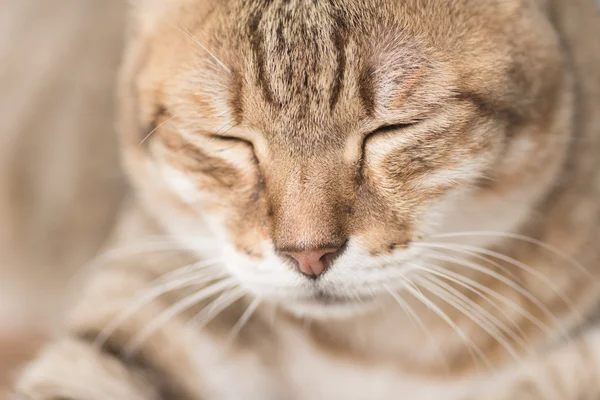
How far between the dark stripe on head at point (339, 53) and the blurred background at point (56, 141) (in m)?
0.77

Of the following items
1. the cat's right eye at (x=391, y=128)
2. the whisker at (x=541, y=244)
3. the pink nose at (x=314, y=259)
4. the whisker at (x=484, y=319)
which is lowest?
the whisker at (x=484, y=319)

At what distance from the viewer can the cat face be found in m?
0.80

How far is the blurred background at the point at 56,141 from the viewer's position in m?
1.47

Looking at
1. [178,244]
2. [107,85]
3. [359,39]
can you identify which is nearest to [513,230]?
[359,39]

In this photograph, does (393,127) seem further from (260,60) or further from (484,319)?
(484,319)

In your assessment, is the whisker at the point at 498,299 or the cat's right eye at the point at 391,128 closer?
the cat's right eye at the point at 391,128

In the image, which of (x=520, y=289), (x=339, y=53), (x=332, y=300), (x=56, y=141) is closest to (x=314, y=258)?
(x=332, y=300)

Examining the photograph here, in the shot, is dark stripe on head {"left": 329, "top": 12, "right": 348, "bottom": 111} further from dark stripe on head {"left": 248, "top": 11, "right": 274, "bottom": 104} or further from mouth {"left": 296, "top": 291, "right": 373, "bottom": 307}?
mouth {"left": 296, "top": 291, "right": 373, "bottom": 307}

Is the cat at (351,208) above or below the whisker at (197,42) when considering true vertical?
below

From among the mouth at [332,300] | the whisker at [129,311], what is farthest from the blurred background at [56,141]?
the mouth at [332,300]

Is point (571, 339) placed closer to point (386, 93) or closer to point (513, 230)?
point (513, 230)

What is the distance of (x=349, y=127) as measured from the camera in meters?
0.81

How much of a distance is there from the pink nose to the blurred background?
29.8 inches

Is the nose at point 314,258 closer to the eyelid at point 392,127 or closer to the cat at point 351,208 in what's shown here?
the cat at point 351,208
